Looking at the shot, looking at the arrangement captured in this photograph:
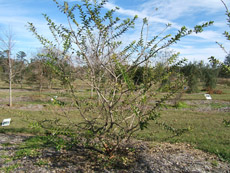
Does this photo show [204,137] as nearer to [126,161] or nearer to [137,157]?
[137,157]

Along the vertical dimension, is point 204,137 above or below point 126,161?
below

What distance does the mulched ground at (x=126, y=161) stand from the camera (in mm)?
3391

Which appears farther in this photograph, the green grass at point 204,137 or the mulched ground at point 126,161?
the green grass at point 204,137

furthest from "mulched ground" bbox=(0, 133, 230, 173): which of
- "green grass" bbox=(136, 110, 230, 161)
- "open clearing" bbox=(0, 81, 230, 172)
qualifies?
"green grass" bbox=(136, 110, 230, 161)

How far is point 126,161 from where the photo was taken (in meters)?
3.53

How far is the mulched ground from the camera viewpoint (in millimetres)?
3391

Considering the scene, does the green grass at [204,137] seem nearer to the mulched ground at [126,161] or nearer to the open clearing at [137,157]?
the open clearing at [137,157]

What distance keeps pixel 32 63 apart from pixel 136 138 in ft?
61.9

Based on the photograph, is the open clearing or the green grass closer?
the open clearing

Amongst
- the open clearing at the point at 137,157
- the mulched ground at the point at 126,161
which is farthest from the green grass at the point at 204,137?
the mulched ground at the point at 126,161

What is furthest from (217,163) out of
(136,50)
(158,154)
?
(136,50)

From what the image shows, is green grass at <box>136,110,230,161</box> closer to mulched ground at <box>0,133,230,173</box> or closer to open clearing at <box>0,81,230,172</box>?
open clearing at <box>0,81,230,172</box>

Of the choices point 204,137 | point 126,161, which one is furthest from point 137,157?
point 204,137

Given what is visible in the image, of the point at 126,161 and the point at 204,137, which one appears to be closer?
the point at 126,161
